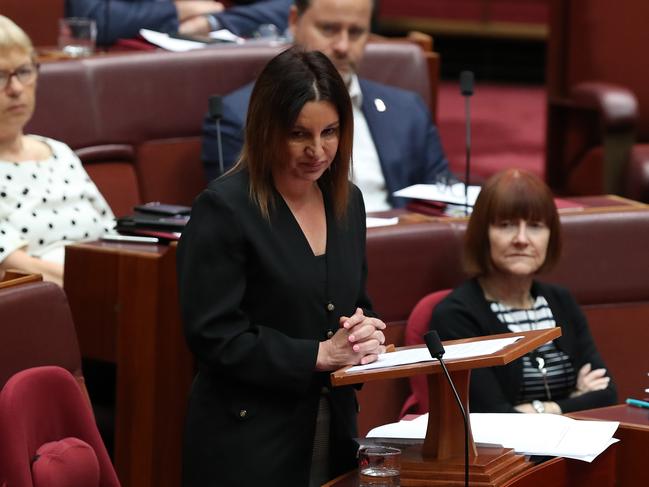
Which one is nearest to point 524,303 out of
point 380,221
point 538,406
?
point 538,406

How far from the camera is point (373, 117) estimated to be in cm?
308

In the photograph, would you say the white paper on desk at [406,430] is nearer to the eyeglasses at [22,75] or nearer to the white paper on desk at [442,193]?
the white paper on desk at [442,193]

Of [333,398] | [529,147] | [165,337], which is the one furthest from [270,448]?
[529,147]

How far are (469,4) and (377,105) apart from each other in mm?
3700

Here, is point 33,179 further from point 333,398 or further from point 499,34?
point 499,34

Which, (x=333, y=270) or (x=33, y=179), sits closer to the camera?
(x=333, y=270)

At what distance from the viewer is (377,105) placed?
121 inches

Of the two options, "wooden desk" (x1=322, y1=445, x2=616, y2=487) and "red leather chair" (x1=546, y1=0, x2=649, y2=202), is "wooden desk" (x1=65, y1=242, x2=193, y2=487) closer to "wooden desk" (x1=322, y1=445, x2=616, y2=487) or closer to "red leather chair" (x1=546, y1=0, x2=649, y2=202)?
"wooden desk" (x1=322, y1=445, x2=616, y2=487)

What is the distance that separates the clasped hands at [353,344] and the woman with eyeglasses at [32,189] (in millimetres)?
919

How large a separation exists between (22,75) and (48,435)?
0.95 meters

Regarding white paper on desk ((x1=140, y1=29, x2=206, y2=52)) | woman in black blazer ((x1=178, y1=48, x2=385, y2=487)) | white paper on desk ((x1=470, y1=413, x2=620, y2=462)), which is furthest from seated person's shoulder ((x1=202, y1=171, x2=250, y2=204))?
white paper on desk ((x1=140, y1=29, x2=206, y2=52))

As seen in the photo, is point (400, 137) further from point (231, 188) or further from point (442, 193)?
point (231, 188)

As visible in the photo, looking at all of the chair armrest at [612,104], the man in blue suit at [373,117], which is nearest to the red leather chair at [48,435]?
the man in blue suit at [373,117]

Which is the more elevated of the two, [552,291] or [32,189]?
[32,189]
